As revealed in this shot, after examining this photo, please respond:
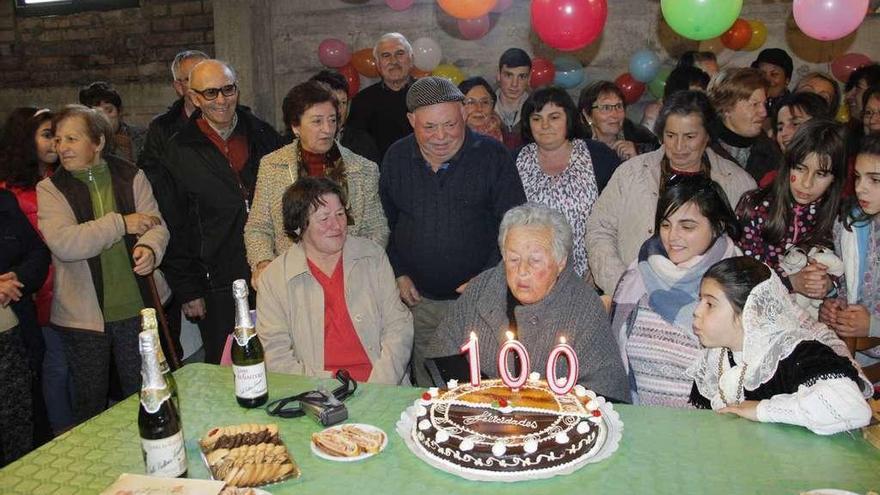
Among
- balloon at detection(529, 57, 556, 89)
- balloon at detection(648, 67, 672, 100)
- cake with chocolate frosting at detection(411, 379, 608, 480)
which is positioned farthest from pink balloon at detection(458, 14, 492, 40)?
cake with chocolate frosting at detection(411, 379, 608, 480)

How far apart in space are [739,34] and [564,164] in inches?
135

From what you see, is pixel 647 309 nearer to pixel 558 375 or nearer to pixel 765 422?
pixel 558 375

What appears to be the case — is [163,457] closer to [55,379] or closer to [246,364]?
[246,364]

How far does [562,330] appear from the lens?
2.55m

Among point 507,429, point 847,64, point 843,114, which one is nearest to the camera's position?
point 507,429

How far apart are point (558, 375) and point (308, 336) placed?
1052 millimetres

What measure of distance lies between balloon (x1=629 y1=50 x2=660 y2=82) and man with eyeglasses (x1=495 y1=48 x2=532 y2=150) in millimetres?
1812

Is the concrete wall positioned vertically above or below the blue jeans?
above

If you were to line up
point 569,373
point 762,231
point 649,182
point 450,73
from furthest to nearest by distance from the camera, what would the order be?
point 450,73 → point 649,182 → point 762,231 → point 569,373

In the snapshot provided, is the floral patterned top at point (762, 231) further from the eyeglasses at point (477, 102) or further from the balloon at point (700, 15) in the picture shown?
the eyeglasses at point (477, 102)

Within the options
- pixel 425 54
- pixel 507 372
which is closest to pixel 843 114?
pixel 425 54

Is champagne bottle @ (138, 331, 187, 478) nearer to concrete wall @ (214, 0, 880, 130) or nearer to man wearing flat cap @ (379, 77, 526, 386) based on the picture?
man wearing flat cap @ (379, 77, 526, 386)

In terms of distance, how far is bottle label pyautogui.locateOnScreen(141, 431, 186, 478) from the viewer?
176 centimetres

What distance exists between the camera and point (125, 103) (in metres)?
7.99
